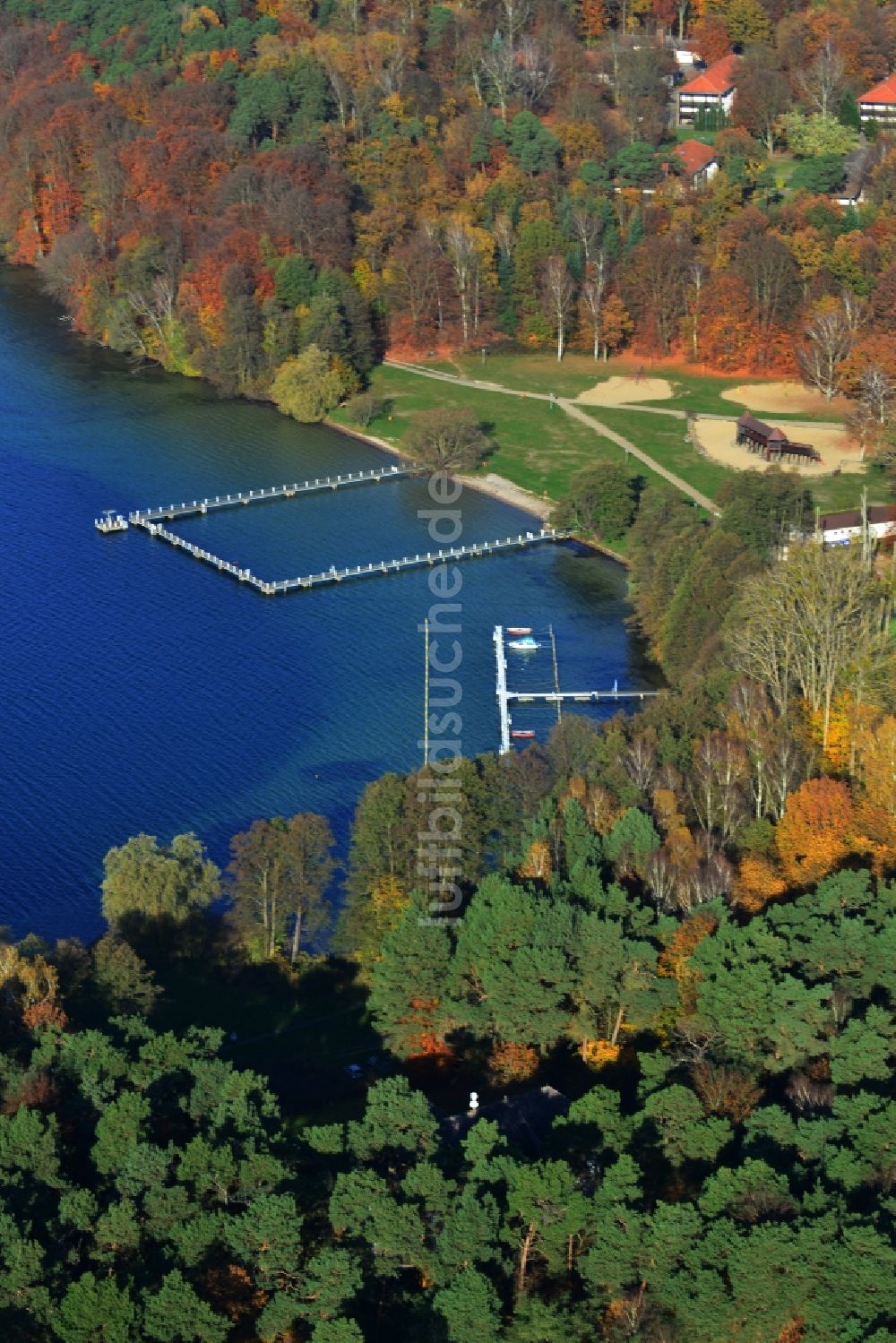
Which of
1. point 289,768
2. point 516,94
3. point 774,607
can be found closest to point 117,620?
point 289,768

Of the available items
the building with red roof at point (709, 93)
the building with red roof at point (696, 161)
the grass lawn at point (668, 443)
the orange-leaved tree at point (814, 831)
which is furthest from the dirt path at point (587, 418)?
the building with red roof at point (709, 93)

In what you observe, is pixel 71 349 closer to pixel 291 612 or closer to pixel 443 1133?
pixel 291 612

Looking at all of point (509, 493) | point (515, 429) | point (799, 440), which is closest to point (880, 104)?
point (799, 440)

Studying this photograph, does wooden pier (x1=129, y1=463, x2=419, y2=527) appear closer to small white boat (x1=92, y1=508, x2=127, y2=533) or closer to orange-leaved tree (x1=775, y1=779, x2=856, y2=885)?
small white boat (x1=92, y1=508, x2=127, y2=533)

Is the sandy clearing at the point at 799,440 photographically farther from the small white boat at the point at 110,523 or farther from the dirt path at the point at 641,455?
the small white boat at the point at 110,523

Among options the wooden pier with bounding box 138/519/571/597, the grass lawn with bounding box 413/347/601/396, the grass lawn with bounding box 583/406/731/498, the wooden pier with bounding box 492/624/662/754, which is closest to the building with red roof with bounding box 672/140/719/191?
the grass lawn with bounding box 413/347/601/396

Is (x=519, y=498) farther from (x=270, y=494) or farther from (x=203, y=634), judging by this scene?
(x=203, y=634)
